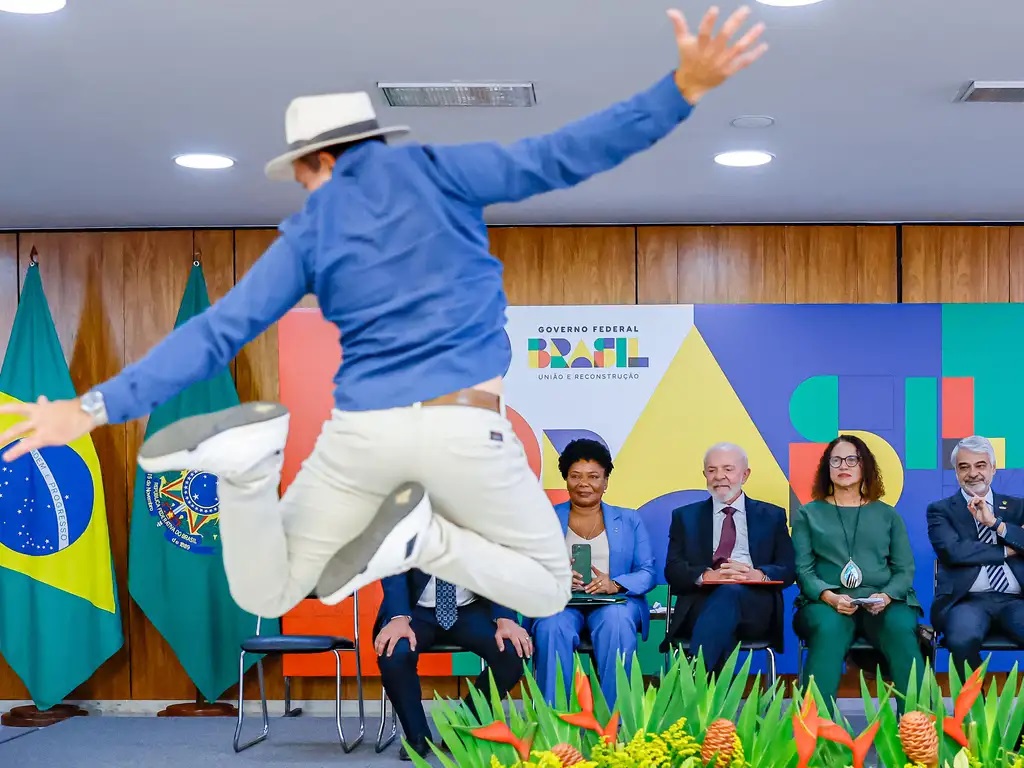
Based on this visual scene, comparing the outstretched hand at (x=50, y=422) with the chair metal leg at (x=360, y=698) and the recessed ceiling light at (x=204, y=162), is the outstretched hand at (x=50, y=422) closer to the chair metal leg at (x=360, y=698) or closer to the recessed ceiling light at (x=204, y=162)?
the recessed ceiling light at (x=204, y=162)

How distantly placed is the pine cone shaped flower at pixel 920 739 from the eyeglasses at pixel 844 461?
3.08 meters

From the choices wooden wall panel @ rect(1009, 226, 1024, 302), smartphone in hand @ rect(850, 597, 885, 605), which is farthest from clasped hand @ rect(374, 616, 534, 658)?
wooden wall panel @ rect(1009, 226, 1024, 302)

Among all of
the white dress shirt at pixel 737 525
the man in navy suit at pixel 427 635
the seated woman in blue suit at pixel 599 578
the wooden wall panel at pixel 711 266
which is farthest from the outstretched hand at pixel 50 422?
the wooden wall panel at pixel 711 266

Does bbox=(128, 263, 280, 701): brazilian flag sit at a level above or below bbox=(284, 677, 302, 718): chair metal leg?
above

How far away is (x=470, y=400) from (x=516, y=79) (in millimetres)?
2241

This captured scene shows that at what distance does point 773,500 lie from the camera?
6031 mm

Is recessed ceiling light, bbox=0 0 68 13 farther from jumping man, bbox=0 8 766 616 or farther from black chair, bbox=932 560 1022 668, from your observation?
black chair, bbox=932 560 1022 668

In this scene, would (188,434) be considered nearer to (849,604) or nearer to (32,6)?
(32,6)

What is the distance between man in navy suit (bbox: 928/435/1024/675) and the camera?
5152 millimetres

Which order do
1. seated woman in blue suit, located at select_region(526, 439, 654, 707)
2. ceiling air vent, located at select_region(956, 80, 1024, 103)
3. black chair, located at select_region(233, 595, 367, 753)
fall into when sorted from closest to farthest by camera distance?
ceiling air vent, located at select_region(956, 80, 1024, 103) → seated woman in blue suit, located at select_region(526, 439, 654, 707) → black chair, located at select_region(233, 595, 367, 753)

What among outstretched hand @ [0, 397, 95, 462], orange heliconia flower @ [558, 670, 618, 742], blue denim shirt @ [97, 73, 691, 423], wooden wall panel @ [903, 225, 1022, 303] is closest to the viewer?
outstretched hand @ [0, 397, 95, 462]

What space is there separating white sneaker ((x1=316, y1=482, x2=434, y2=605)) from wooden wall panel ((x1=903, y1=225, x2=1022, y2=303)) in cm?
505

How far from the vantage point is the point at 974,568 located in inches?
209

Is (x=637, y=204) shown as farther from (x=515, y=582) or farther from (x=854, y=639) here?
(x=515, y=582)
